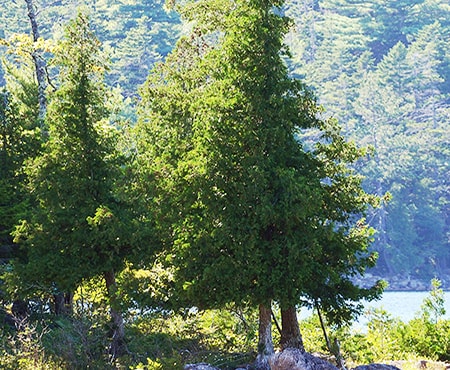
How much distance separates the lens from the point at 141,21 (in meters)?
81.4

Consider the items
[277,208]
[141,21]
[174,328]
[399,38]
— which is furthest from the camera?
[399,38]

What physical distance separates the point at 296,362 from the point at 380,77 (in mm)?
66638

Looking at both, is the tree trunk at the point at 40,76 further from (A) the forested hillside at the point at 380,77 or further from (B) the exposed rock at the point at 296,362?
(A) the forested hillside at the point at 380,77

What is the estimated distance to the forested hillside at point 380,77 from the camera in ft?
222

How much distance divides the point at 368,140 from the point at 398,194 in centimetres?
629

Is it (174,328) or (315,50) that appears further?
(315,50)

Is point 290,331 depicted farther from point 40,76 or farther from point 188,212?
point 40,76

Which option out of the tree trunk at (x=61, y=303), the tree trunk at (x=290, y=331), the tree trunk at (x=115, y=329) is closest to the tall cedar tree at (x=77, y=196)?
the tree trunk at (x=115, y=329)

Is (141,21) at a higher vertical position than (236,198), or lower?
higher

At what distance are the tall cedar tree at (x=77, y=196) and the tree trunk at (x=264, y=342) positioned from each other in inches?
117

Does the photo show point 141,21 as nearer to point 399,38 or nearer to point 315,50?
point 315,50

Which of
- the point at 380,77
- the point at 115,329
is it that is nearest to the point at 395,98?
the point at 380,77

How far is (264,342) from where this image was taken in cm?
1549

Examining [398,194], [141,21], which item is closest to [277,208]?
[398,194]
